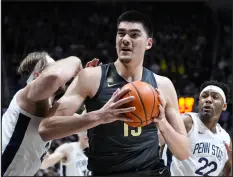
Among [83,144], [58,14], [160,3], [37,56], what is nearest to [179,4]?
[160,3]

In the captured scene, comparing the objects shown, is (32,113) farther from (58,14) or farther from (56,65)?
(58,14)

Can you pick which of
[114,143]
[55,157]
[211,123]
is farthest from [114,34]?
[114,143]

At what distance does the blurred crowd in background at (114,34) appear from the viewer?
10.7 m

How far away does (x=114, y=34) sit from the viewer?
11750 mm

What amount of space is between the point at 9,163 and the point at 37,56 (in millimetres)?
790

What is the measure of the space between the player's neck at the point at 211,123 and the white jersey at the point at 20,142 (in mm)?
1964

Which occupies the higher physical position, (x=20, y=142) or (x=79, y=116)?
(x=79, y=116)

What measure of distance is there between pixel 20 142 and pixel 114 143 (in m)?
0.66

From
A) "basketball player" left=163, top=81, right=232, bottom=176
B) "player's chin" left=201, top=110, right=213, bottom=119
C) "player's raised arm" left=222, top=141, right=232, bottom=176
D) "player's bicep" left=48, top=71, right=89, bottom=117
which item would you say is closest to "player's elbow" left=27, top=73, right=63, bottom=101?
"player's bicep" left=48, top=71, right=89, bottom=117

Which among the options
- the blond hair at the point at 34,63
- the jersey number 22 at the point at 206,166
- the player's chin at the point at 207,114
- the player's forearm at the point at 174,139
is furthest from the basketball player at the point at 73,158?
the player's forearm at the point at 174,139

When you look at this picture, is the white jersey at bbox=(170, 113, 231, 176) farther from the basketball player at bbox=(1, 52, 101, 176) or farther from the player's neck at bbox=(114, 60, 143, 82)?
the basketball player at bbox=(1, 52, 101, 176)

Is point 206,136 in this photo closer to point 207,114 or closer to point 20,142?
point 207,114

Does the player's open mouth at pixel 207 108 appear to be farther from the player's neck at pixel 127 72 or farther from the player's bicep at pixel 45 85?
the player's bicep at pixel 45 85

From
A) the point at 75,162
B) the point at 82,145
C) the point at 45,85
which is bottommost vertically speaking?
the point at 75,162
